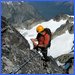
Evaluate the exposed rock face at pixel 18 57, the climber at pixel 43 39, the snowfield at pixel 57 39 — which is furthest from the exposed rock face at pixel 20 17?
the climber at pixel 43 39

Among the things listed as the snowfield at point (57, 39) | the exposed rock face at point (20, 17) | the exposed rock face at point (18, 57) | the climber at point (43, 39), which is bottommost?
the snowfield at point (57, 39)

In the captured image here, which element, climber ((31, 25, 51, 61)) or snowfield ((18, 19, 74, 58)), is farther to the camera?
snowfield ((18, 19, 74, 58))

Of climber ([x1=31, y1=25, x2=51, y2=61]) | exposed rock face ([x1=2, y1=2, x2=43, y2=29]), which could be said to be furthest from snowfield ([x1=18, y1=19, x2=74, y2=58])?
climber ([x1=31, y1=25, x2=51, y2=61])

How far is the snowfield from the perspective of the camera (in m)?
39.2

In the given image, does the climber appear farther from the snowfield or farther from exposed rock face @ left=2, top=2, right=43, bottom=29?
the snowfield

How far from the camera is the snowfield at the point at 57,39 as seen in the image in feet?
129

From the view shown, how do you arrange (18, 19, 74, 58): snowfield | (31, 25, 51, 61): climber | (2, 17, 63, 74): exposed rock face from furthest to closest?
(18, 19, 74, 58): snowfield
(2, 17, 63, 74): exposed rock face
(31, 25, 51, 61): climber

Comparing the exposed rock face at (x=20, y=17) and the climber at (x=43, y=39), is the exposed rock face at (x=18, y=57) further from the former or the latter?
the exposed rock face at (x=20, y=17)

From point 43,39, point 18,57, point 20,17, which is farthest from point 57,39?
point 43,39

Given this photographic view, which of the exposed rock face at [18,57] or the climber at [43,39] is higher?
the climber at [43,39]

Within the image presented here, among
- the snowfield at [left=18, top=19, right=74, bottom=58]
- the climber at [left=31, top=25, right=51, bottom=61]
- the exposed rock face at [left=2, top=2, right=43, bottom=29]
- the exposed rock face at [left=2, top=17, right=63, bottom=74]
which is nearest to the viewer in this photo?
the climber at [left=31, top=25, right=51, bottom=61]

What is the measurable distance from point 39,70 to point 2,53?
2.99 meters

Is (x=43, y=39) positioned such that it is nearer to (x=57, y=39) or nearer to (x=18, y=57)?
(x=18, y=57)

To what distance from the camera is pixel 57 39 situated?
188ft
